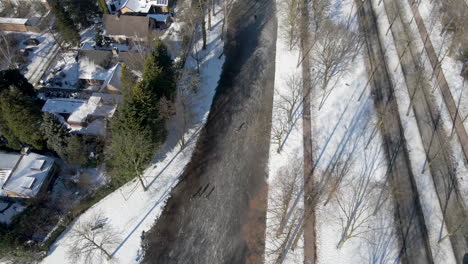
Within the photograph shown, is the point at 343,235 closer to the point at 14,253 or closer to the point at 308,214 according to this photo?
the point at 308,214

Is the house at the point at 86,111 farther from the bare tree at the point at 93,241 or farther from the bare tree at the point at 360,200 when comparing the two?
the bare tree at the point at 360,200

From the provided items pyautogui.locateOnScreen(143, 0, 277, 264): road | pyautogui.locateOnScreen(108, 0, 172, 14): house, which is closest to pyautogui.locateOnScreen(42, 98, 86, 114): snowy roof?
pyautogui.locateOnScreen(143, 0, 277, 264): road

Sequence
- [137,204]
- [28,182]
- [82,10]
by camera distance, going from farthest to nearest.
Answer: [82,10], [137,204], [28,182]

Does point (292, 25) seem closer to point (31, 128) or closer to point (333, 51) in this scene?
point (333, 51)

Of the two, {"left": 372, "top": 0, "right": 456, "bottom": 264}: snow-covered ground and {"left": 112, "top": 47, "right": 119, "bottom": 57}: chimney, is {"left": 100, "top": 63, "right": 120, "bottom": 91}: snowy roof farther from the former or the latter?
{"left": 372, "top": 0, "right": 456, "bottom": 264}: snow-covered ground

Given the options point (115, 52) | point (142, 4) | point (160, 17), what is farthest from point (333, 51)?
point (142, 4)

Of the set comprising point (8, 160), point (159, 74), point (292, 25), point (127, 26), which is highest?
point (292, 25)

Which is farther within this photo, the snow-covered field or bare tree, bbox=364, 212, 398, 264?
the snow-covered field

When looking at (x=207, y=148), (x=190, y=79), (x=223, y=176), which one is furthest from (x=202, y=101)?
(x=223, y=176)
